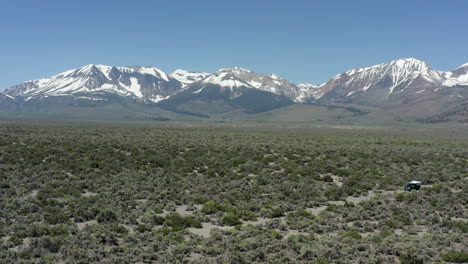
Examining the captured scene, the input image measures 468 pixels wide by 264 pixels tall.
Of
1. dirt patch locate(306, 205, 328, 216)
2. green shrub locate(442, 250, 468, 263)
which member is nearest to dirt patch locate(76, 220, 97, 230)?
dirt patch locate(306, 205, 328, 216)

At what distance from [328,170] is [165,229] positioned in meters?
21.0

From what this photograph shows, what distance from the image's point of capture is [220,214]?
1891 cm

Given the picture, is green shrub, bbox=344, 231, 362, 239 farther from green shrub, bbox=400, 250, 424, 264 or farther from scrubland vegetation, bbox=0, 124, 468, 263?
green shrub, bbox=400, 250, 424, 264

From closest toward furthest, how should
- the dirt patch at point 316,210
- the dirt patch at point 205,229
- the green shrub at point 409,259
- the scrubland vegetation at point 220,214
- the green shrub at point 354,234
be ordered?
the green shrub at point 409,259 < the scrubland vegetation at point 220,214 < the green shrub at point 354,234 < the dirt patch at point 205,229 < the dirt patch at point 316,210

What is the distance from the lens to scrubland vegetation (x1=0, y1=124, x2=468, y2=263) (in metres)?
13.6

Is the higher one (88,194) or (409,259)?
(409,259)

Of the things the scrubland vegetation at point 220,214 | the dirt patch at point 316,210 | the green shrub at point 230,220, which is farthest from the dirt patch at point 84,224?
the dirt patch at point 316,210

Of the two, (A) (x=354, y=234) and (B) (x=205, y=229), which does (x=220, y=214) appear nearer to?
(B) (x=205, y=229)

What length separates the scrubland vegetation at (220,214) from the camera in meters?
13.6

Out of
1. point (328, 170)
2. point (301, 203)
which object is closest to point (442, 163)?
point (328, 170)

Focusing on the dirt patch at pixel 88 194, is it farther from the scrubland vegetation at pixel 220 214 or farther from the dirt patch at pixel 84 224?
the dirt patch at pixel 84 224

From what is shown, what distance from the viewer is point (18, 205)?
63.1ft

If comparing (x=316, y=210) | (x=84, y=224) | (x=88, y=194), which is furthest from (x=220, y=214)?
(x=88, y=194)

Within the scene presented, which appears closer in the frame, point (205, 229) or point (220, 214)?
point (205, 229)
